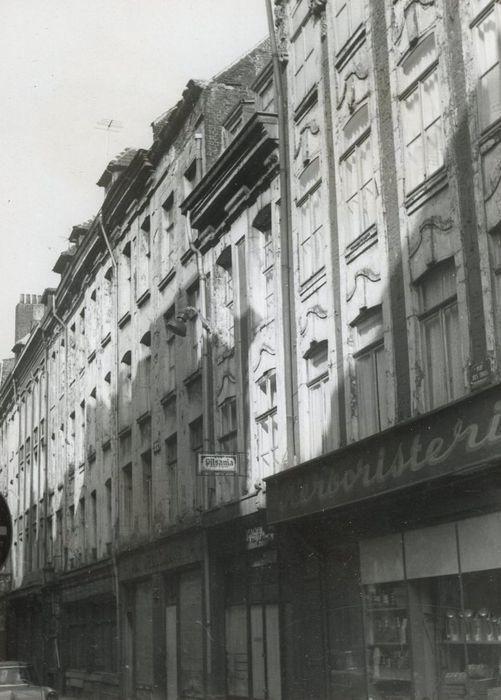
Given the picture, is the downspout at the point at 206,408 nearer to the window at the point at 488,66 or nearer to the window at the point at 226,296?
the window at the point at 226,296

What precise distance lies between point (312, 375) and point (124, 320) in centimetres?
1328

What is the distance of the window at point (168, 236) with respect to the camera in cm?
2661

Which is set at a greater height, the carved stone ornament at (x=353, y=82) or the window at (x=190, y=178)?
the window at (x=190, y=178)

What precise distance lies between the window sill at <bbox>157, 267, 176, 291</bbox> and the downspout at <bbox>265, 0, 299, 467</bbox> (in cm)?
709

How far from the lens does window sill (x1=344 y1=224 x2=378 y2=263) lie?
1575 cm

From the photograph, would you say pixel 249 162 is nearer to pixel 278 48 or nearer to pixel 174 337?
pixel 278 48

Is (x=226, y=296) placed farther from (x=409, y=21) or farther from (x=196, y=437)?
(x=409, y=21)

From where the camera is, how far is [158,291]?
89.8ft

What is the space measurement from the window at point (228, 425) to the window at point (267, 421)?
1.42 m

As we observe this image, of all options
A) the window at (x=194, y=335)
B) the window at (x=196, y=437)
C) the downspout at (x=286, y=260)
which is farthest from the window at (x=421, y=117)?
the window at (x=196, y=437)

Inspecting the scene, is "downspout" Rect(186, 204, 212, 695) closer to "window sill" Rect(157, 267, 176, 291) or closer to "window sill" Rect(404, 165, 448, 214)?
"window sill" Rect(157, 267, 176, 291)

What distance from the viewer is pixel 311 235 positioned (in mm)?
18359

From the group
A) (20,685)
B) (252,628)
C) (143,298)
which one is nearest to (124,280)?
(143,298)

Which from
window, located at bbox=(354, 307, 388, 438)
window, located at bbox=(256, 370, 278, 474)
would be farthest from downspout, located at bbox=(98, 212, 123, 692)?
window, located at bbox=(354, 307, 388, 438)
